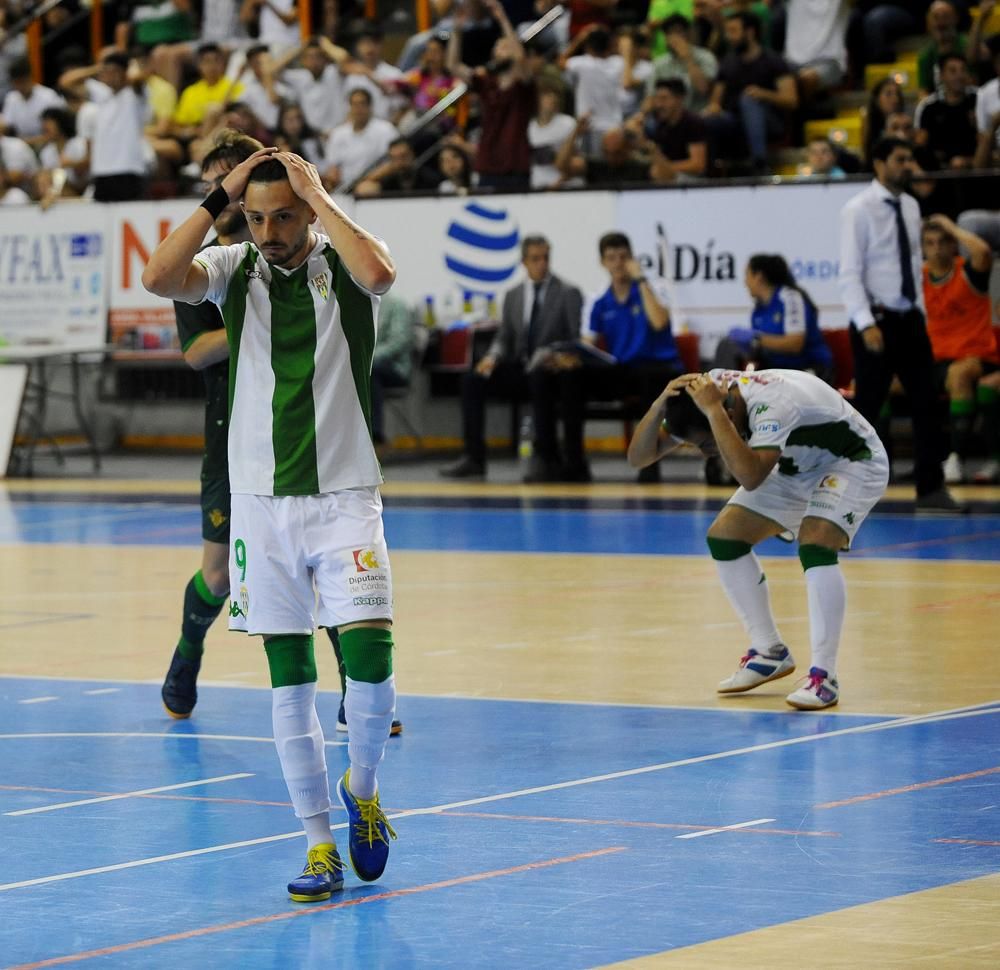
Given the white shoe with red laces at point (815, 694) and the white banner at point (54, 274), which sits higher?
the white banner at point (54, 274)

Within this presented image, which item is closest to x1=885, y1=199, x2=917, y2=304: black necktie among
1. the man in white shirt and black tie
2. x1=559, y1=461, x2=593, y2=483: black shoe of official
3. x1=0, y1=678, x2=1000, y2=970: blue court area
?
the man in white shirt and black tie

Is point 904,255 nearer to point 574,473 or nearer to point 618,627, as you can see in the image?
point 574,473

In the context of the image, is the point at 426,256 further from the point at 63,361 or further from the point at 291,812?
the point at 291,812

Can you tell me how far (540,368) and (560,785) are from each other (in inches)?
478

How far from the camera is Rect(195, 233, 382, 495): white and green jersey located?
6059 mm

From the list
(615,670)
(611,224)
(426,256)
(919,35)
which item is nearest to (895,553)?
(615,670)

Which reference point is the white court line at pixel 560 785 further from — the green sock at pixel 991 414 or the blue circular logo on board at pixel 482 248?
the blue circular logo on board at pixel 482 248

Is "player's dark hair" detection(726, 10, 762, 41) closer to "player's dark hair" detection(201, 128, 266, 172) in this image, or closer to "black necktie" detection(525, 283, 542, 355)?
"black necktie" detection(525, 283, 542, 355)

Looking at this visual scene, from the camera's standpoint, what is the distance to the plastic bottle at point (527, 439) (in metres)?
19.8

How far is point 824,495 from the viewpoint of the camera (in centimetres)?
908

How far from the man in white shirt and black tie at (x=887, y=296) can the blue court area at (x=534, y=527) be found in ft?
3.16

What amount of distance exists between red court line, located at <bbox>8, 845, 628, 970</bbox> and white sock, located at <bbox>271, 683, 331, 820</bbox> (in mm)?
303

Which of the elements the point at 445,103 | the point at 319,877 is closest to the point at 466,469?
the point at 445,103

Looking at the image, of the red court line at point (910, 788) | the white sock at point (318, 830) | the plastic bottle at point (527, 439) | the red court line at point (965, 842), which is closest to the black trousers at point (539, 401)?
the plastic bottle at point (527, 439)
